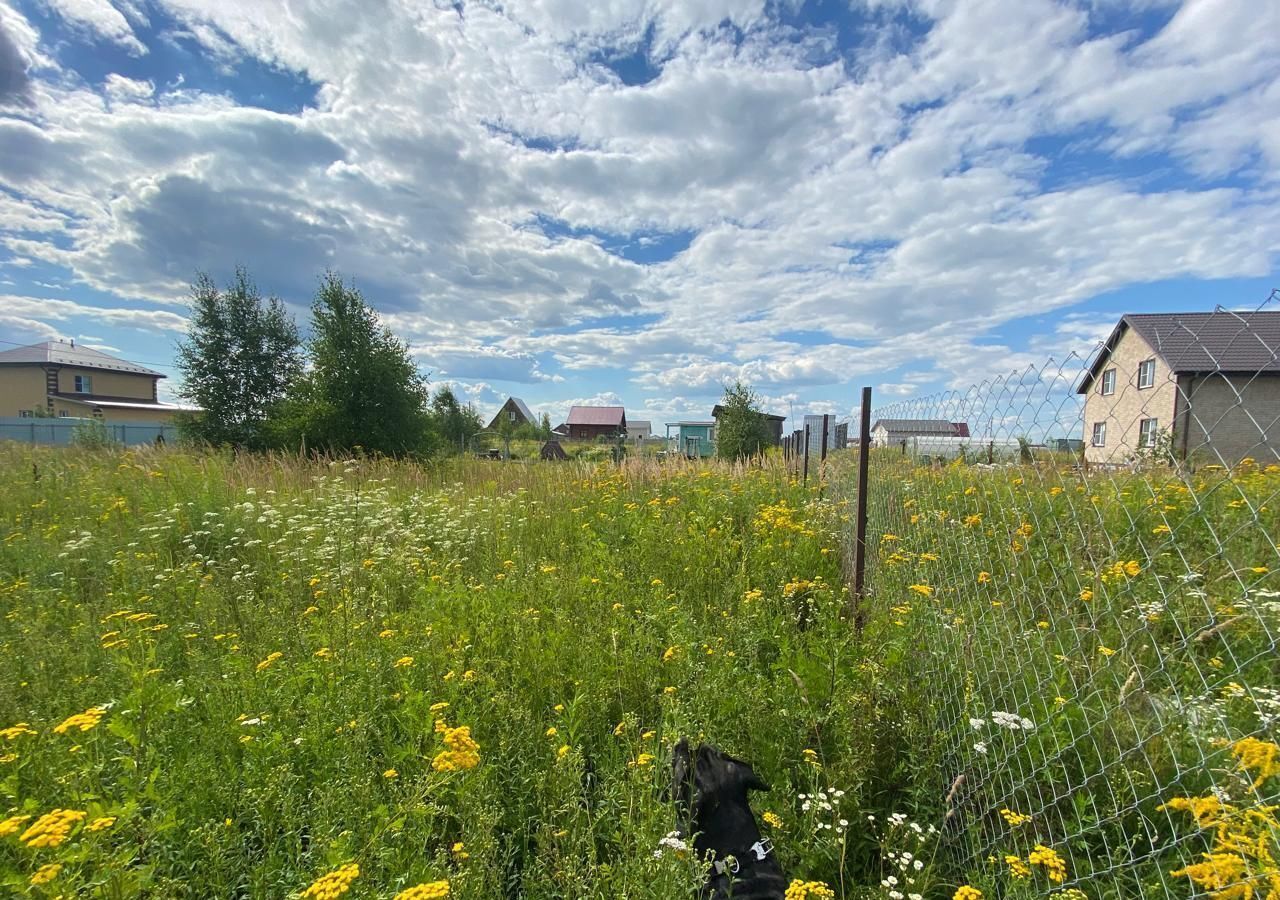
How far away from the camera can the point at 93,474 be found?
743cm

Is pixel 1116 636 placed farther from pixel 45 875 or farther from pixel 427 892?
pixel 45 875

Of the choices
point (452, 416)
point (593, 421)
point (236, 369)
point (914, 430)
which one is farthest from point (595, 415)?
point (914, 430)

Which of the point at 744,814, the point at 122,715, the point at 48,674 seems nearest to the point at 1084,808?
the point at 744,814

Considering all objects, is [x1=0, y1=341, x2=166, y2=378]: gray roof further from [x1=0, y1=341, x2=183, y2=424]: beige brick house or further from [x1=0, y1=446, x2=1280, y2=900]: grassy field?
[x1=0, y1=446, x2=1280, y2=900]: grassy field

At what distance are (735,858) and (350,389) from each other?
649 inches

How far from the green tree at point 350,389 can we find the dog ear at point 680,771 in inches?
608

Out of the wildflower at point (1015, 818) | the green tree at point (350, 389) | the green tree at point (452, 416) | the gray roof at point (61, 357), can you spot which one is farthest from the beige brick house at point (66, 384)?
the wildflower at point (1015, 818)

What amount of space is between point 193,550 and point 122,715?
11.9ft

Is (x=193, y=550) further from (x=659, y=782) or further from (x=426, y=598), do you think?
(x=659, y=782)

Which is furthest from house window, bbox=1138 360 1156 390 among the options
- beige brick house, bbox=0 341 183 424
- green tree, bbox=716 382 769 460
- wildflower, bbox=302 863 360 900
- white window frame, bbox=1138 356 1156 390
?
beige brick house, bbox=0 341 183 424

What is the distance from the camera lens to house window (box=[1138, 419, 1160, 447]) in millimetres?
1484

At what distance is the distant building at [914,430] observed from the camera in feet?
10.1

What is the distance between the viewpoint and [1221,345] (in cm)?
134

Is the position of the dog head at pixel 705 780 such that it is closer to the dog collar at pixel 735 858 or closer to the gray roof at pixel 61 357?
the dog collar at pixel 735 858
